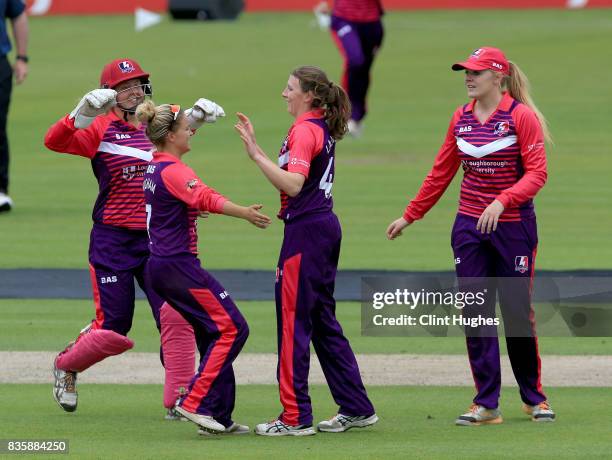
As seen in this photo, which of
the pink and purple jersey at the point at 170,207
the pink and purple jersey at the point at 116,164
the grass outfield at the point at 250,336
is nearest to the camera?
the pink and purple jersey at the point at 170,207

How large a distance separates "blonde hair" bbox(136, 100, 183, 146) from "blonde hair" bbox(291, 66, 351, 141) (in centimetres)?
70

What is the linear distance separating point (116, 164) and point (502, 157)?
7.52 ft

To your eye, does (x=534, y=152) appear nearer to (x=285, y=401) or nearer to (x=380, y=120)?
(x=285, y=401)

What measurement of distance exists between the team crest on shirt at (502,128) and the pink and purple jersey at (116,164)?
6.82 feet

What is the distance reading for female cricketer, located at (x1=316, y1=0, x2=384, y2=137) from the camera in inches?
838

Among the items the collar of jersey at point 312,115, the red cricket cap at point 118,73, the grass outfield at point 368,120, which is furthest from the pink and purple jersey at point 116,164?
the grass outfield at point 368,120

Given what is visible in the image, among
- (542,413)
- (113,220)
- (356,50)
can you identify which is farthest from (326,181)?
(356,50)

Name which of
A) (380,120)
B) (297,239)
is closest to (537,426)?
(297,239)

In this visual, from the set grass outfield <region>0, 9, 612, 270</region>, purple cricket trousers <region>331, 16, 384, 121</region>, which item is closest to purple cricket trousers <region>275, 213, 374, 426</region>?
grass outfield <region>0, 9, 612, 270</region>

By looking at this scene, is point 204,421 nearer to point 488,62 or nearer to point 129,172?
point 129,172

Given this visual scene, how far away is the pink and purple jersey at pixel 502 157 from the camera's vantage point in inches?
329

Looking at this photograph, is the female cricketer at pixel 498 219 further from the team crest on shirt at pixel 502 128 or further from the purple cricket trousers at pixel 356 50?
the purple cricket trousers at pixel 356 50

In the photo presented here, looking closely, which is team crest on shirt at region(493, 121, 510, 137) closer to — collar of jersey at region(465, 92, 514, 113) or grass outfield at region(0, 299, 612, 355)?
collar of jersey at region(465, 92, 514, 113)

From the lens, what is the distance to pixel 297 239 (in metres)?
8.15
